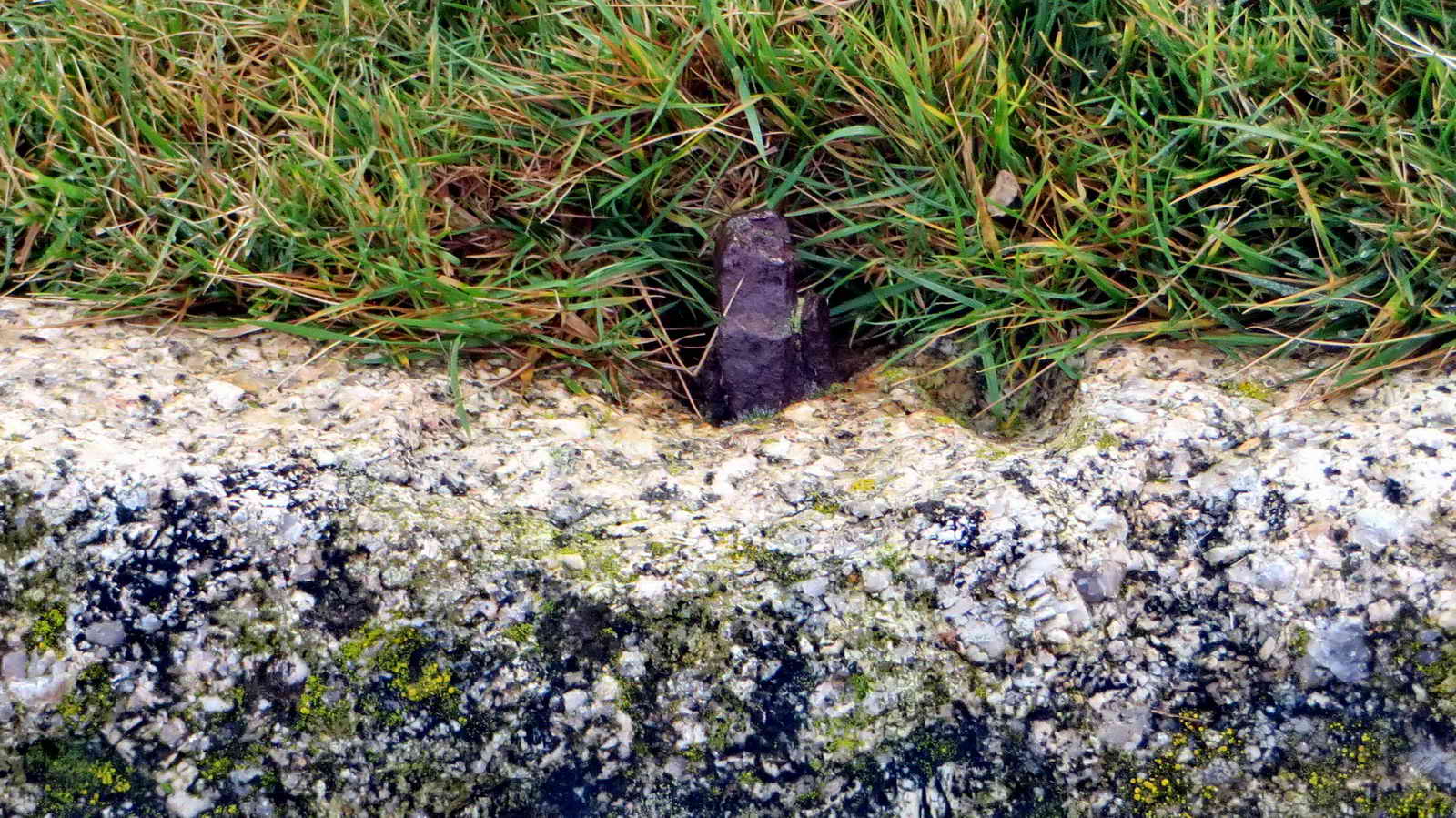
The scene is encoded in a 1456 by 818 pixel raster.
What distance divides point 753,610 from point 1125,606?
536mm

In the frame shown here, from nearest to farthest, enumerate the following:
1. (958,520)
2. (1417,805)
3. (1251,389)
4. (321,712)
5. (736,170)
Result: 1. (1417,805)
2. (321,712)
3. (958,520)
4. (1251,389)
5. (736,170)

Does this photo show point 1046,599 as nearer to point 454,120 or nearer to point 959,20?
point 959,20

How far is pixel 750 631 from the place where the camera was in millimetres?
1612

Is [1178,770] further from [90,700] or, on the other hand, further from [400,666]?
[90,700]

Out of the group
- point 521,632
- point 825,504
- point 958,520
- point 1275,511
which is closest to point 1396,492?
point 1275,511

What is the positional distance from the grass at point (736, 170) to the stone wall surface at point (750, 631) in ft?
1.18

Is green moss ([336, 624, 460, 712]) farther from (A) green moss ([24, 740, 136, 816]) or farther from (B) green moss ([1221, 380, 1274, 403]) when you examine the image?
(B) green moss ([1221, 380, 1274, 403])

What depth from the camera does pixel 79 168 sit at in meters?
2.30

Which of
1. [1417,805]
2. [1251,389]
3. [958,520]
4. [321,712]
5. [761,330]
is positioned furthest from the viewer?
[761,330]

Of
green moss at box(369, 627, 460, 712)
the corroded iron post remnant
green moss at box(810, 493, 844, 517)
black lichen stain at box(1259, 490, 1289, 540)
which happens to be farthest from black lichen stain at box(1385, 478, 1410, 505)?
green moss at box(369, 627, 460, 712)

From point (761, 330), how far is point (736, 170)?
1.39ft

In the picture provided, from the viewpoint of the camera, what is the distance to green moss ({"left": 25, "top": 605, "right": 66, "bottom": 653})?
157 centimetres

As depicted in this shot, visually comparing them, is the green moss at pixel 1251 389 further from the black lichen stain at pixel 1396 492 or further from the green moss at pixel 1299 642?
the green moss at pixel 1299 642

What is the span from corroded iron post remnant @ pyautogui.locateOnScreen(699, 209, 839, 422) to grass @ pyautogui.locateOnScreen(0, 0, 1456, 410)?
0.12 meters
